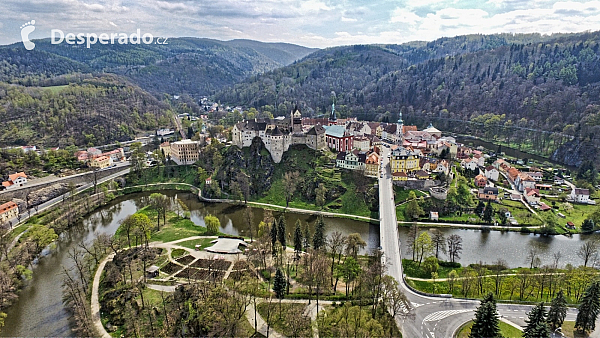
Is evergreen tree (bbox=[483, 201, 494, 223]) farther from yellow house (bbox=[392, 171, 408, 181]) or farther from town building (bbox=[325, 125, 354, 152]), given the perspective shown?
town building (bbox=[325, 125, 354, 152])

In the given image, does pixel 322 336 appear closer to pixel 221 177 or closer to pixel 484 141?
pixel 221 177

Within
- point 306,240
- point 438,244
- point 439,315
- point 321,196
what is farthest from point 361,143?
point 439,315

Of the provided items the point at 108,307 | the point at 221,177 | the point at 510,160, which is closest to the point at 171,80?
the point at 221,177

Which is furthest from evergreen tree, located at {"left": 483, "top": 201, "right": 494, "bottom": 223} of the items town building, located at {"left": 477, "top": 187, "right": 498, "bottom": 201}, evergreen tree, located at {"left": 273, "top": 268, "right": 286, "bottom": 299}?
evergreen tree, located at {"left": 273, "top": 268, "right": 286, "bottom": 299}

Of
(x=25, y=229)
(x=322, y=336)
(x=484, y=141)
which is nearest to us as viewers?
(x=322, y=336)

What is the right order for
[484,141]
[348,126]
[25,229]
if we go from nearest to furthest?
[25,229], [348,126], [484,141]

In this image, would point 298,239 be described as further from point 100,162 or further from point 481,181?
point 100,162

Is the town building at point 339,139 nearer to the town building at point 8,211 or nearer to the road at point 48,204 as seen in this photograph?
the road at point 48,204

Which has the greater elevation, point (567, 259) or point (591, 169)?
point (591, 169)
